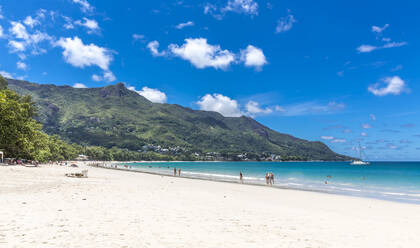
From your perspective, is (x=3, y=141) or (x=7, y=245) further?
(x=3, y=141)

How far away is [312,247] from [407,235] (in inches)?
247

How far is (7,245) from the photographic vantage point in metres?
7.21

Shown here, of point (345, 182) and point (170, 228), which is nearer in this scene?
point (170, 228)

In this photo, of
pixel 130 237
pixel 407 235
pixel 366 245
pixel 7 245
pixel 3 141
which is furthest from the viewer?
pixel 3 141

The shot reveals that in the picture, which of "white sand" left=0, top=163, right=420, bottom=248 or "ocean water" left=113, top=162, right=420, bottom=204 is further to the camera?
"ocean water" left=113, top=162, right=420, bottom=204

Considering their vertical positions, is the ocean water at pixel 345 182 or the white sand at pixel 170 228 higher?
the white sand at pixel 170 228

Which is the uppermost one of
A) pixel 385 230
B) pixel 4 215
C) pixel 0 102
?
pixel 0 102

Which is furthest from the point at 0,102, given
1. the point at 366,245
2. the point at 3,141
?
the point at 366,245

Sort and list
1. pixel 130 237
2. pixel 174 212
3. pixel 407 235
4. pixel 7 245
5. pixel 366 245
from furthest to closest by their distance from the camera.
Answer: pixel 174 212, pixel 407 235, pixel 366 245, pixel 130 237, pixel 7 245

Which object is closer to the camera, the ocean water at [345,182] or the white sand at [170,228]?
the white sand at [170,228]

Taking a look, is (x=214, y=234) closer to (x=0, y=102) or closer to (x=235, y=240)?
(x=235, y=240)

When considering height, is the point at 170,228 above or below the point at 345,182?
above

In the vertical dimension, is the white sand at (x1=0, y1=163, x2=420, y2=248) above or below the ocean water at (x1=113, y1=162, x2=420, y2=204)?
above

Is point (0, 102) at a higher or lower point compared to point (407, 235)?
higher
